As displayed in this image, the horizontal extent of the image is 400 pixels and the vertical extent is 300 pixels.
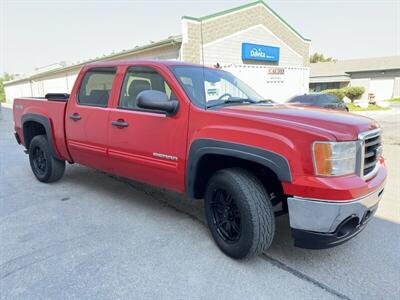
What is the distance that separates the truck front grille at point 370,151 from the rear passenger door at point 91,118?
9.48 ft

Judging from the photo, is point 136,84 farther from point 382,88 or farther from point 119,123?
point 382,88

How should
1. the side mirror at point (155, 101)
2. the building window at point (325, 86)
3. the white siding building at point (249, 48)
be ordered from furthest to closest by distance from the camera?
1. the building window at point (325, 86)
2. the white siding building at point (249, 48)
3. the side mirror at point (155, 101)

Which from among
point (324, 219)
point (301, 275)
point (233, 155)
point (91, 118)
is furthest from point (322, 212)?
point (91, 118)

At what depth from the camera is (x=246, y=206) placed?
271 cm

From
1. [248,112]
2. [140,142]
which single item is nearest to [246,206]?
[248,112]

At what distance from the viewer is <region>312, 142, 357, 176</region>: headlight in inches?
93.3

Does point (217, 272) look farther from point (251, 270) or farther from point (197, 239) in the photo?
point (197, 239)

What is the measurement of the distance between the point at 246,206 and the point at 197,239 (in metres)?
0.91

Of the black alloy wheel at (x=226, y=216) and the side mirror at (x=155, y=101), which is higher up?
the side mirror at (x=155, y=101)

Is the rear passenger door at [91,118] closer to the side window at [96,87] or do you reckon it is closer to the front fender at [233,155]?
the side window at [96,87]

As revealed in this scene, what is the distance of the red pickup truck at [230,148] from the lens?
2.42 metres

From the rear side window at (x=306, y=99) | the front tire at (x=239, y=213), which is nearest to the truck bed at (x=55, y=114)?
the front tire at (x=239, y=213)

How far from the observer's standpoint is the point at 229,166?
3.13m

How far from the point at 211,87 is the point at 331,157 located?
5.62ft
